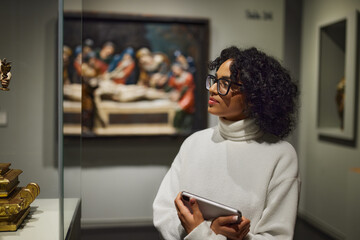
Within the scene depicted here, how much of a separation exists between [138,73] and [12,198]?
1745 mm

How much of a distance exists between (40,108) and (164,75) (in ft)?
4.73

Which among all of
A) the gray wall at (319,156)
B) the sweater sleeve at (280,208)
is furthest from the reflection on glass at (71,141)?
the gray wall at (319,156)

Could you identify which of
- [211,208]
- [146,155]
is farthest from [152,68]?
[211,208]

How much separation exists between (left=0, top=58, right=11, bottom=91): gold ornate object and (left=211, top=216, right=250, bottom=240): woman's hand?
39.7 inches

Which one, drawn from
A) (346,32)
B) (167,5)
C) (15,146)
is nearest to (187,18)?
(167,5)

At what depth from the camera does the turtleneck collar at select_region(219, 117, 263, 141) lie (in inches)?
62.1

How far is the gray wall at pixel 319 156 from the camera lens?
2682mm

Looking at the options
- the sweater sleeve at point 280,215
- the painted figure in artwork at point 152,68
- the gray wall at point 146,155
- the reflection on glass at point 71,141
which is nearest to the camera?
the sweater sleeve at point 280,215

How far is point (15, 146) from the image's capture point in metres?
1.86

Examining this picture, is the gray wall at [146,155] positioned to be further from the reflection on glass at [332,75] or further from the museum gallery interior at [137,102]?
the reflection on glass at [332,75]

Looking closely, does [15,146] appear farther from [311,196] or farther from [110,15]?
[311,196]

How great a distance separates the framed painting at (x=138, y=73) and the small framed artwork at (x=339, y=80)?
0.86 m

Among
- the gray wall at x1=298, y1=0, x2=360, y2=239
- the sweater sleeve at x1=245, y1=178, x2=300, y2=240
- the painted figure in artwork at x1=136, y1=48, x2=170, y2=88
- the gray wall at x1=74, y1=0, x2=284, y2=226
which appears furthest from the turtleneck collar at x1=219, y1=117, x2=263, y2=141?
the painted figure in artwork at x1=136, y1=48, x2=170, y2=88

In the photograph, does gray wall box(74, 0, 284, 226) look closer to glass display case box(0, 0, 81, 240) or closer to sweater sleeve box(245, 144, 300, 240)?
glass display case box(0, 0, 81, 240)
